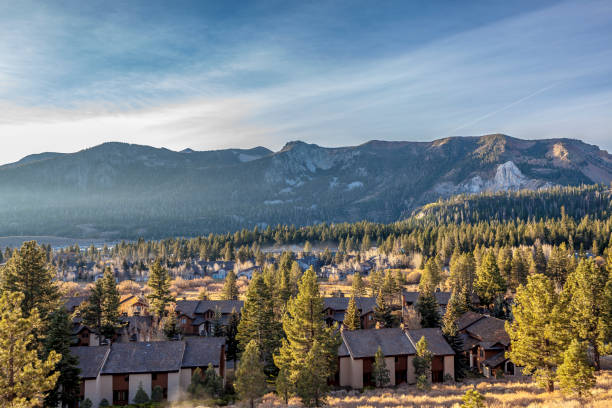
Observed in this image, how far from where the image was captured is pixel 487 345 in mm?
51250

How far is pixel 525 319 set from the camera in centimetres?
3466

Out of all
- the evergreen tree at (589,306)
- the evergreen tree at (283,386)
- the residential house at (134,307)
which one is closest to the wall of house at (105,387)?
the evergreen tree at (283,386)

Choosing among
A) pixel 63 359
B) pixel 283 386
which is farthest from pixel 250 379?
pixel 63 359

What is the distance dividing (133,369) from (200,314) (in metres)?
28.0

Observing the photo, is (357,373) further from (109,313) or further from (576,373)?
(109,313)

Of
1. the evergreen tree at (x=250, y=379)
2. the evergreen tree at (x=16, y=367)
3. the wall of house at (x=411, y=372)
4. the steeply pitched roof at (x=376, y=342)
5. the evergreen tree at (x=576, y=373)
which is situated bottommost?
the wall of house at (x=411, y=372)

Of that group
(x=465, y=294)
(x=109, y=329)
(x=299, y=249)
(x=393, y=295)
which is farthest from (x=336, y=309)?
(x=299, y=249)

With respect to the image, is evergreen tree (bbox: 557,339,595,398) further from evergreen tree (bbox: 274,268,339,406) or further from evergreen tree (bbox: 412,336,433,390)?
evergreen tree (bbox: 274,268,339,406)

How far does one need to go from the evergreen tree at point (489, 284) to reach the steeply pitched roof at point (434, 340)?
28.9 m

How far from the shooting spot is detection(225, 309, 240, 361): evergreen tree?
53625 millimetres

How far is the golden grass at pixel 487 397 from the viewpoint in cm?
2884

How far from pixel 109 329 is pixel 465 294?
176 ft

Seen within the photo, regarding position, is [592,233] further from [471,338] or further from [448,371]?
[448,371]

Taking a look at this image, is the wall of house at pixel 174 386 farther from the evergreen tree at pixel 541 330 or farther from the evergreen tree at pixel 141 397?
the evergreen tree at pixel 541 330
